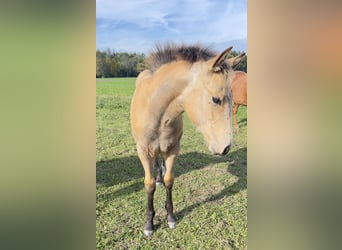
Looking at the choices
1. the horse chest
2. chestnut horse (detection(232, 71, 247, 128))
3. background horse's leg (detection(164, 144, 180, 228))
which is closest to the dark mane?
chestnut horse (detection(232, 71, 247, 128))

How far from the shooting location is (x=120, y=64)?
1.42 meters

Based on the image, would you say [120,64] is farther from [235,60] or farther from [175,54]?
[235,60]

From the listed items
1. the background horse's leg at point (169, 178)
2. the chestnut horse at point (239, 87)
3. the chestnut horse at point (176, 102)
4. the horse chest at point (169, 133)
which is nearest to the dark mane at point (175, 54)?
the chestnut horse at point (176, 102)

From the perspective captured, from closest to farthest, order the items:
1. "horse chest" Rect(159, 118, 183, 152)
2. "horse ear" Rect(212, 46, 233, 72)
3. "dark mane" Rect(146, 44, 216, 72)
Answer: "horse ear" Rect(212, 46, 233, 72)
"dark mane" Rect(146, 44, 216, 72)
"horse chest" Rect(159, 118, 183, 152)

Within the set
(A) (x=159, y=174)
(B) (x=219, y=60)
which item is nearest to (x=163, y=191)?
(A) (x=159, y=174)

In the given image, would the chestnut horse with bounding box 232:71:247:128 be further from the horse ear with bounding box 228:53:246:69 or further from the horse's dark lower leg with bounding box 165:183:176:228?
the horse's dark lower leg with bounding box 165:183:176:228

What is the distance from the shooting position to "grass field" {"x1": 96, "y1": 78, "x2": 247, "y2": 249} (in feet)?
4.70

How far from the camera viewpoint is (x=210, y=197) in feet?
5.92

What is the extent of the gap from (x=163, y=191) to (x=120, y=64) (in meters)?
0.84

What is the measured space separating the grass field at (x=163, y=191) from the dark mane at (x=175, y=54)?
7.0 inches
